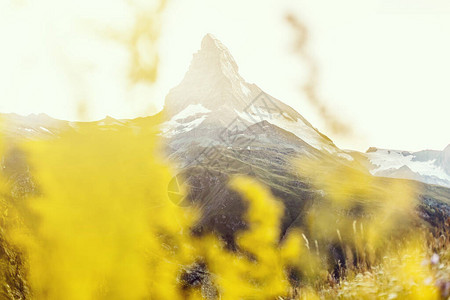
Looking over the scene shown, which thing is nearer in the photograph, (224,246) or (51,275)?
(51,275)

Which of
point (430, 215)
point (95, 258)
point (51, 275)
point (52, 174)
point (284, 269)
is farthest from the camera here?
point (52, 174)

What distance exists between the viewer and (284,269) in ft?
351

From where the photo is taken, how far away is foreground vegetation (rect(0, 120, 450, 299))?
9.70 meters

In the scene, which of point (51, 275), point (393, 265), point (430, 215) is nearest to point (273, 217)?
point (430, 215)

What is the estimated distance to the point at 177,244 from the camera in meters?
116

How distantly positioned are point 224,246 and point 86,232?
182 feet

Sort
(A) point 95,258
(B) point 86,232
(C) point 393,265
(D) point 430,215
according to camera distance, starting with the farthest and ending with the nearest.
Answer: (D) point 430,215 → (B) point 86,232 → (A) point 95,258 → (C) point 393,265

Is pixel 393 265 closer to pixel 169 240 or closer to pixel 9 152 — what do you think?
pixel 169 240

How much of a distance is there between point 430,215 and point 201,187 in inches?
4818

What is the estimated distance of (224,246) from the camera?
121 meters

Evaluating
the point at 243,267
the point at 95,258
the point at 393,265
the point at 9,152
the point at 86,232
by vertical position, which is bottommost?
the point at 9,152

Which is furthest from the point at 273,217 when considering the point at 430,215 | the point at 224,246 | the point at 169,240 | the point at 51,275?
the point at 51,275

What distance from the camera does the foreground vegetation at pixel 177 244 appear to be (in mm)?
9695

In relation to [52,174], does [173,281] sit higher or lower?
higher
